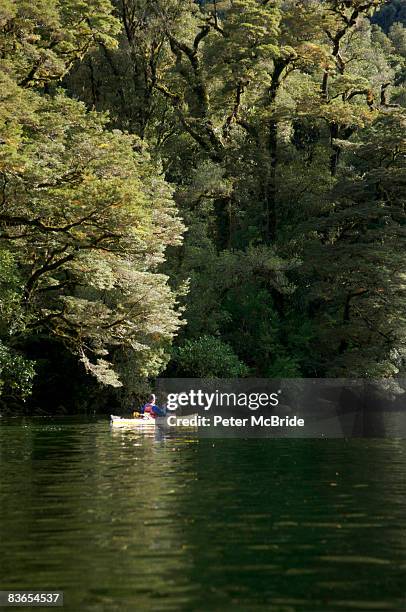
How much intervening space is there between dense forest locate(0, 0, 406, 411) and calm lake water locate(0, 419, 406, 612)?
16.0 m

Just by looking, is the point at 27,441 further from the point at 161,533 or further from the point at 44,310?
the point at 161,533

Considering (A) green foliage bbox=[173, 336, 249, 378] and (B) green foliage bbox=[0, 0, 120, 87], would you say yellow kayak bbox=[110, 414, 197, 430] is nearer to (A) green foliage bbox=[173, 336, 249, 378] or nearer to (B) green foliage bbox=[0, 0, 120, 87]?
(A) green foliage bbox=[173, 336, 249, 378]

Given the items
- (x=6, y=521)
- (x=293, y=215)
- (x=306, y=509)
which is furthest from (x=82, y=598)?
(x=293, y=215)

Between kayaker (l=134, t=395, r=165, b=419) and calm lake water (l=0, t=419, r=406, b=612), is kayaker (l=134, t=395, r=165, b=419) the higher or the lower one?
the higher one

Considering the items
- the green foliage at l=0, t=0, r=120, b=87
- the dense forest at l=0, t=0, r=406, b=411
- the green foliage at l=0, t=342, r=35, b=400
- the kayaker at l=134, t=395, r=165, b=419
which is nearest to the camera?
the green foliage at l=0, t=342, r=35, b=400

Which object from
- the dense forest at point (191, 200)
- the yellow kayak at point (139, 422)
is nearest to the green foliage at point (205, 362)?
the dense forest at point (191, 200)

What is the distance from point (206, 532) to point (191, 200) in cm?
4556

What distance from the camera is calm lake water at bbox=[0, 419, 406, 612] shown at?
9.08 m

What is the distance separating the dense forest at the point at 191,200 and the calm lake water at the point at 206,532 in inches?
629

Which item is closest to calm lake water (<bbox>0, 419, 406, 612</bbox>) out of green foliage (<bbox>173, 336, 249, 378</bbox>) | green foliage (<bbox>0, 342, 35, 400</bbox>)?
green foliage (<bbox>0, 342, 35, 400</bbox>)

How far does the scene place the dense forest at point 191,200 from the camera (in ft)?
124

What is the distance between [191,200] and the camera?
56.8m

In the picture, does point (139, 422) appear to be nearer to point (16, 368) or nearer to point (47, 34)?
point (16, 368)

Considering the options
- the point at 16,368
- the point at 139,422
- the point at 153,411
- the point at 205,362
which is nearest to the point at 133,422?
the point at 139,422
